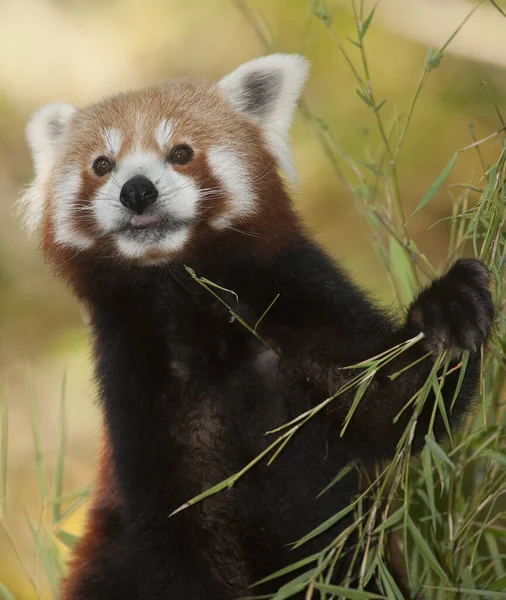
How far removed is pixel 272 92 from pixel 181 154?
20.4 inches

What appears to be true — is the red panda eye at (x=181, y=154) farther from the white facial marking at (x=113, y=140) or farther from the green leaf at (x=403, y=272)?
the green leaf at (x=403, y=272)

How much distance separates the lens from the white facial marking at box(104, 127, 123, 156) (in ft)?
9.75

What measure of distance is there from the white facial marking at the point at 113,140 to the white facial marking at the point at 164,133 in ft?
0.42

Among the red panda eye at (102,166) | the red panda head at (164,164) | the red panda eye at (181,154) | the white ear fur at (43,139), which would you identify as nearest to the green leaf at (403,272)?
the red panda head at (164,164)

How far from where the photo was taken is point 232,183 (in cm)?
295

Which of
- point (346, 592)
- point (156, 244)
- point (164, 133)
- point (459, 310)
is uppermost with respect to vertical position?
point (164, 133)

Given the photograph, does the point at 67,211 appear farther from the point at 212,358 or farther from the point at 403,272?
the point at 403,272

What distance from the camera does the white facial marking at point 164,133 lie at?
2.96m

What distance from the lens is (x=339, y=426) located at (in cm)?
269

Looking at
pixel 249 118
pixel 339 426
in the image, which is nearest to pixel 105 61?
pixel 249 118

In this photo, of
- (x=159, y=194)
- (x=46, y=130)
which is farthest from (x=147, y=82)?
(x=159, y=194)

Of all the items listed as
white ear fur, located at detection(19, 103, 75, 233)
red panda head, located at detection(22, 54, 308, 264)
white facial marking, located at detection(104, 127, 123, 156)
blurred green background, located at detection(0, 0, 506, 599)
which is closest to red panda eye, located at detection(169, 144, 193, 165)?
red panda head, located at detection(22, 54, 308, 264)

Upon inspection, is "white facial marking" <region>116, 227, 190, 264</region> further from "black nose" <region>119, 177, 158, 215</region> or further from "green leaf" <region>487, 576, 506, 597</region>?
"green leaf" <region>487, 576, 506, 597</region>

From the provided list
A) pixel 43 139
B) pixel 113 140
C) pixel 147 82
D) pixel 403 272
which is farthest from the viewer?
pixel 147 82
